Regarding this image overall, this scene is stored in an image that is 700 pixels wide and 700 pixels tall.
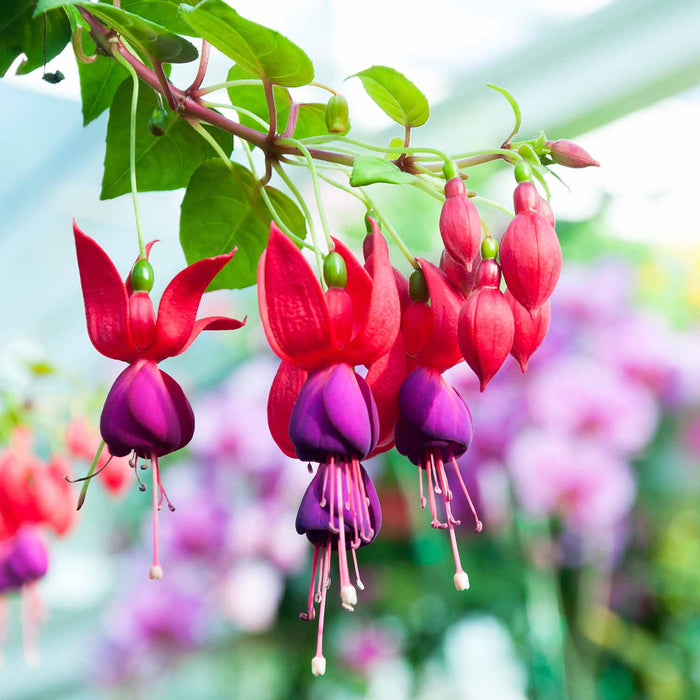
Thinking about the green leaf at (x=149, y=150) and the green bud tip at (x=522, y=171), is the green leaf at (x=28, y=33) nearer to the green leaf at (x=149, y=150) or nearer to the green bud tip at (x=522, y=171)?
the green leaf at (x=149, y=150)

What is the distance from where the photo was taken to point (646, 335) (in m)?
1.39

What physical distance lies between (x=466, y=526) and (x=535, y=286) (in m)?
1.33

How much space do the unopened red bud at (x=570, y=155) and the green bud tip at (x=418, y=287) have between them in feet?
0.22

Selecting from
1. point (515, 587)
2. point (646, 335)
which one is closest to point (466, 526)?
point (515, 587)

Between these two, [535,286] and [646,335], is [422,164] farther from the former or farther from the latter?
[646,335]

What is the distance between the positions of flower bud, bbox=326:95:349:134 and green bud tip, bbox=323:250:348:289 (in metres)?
0.08

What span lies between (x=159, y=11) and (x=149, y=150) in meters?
0.06

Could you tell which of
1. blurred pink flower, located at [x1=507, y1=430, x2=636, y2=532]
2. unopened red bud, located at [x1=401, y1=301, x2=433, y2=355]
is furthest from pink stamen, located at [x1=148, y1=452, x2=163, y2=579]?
blurred pink flower, located at [x1=507, y1=430, x2=636, y2=532]

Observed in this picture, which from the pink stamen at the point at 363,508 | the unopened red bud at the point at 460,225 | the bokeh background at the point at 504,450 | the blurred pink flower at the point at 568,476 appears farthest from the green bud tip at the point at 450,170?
the blurred pink flower at the point at 568,476

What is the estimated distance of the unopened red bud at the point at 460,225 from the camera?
1.00 feet

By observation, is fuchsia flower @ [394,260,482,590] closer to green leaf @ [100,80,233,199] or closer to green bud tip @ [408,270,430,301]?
green bud tip @ [408,270,430,301]

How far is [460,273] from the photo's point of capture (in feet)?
1.08

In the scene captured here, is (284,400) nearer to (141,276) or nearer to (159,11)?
(141,276)

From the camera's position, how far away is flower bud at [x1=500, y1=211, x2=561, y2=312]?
1.00 ft
